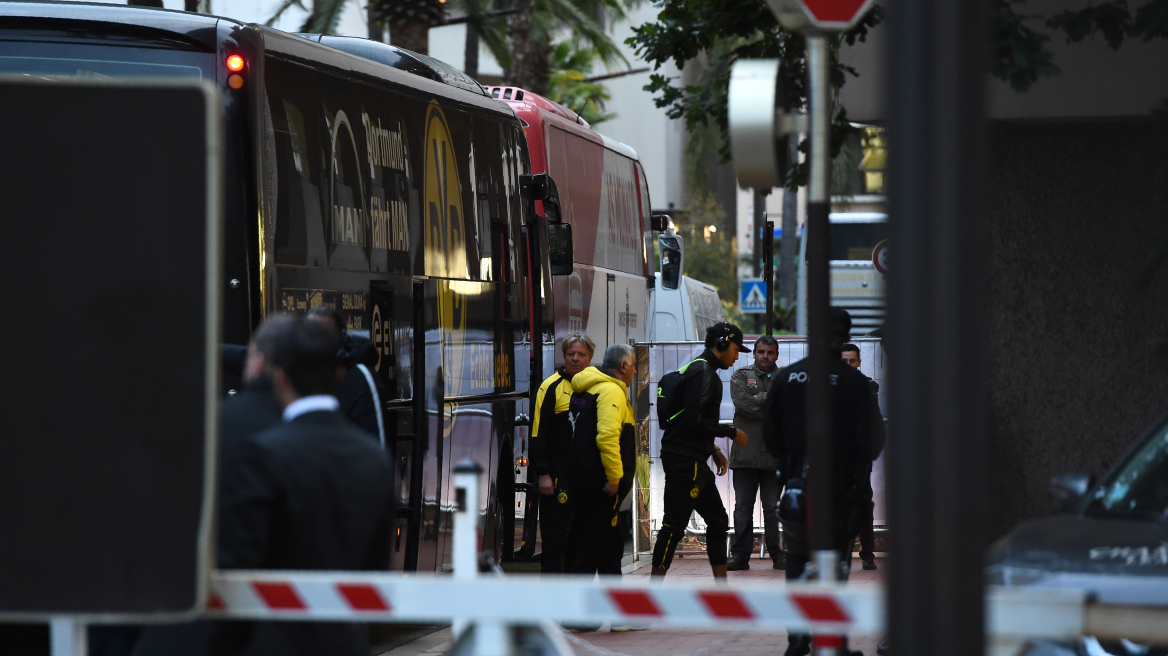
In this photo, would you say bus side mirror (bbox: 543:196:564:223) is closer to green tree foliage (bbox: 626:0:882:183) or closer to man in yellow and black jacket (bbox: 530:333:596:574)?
green tree foliage (bbox: 626:0:882:183)

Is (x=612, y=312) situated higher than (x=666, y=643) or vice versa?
(x=612, y=312)

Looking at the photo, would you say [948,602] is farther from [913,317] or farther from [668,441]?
[668,441]

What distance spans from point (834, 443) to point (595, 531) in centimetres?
289

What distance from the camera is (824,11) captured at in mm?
5383

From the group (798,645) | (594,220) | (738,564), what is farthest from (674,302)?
(798,645)

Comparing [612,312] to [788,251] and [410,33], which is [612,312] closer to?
[410,33]

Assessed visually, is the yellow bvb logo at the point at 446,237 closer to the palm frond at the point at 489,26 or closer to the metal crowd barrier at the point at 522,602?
the metal crowd barrier at the point at 522,602

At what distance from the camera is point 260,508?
151 inches

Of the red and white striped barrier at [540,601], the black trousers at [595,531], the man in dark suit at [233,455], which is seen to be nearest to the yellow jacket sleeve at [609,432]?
the black trousers at [595,531]

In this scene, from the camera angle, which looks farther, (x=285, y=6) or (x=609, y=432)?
(x=285, y=6)

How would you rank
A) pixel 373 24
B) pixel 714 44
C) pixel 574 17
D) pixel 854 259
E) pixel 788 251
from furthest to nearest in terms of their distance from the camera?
pixel 788 251 < pixel 854 259 < pixel 574 17 < pixel 373 24 < pixel 714 44

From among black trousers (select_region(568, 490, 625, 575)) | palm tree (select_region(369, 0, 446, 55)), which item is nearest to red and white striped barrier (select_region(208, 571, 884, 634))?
black trousers (select_region(568, 490, 625, 575))

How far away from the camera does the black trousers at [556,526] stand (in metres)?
10.8

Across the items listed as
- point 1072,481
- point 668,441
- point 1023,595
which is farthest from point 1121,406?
point 1023,595
